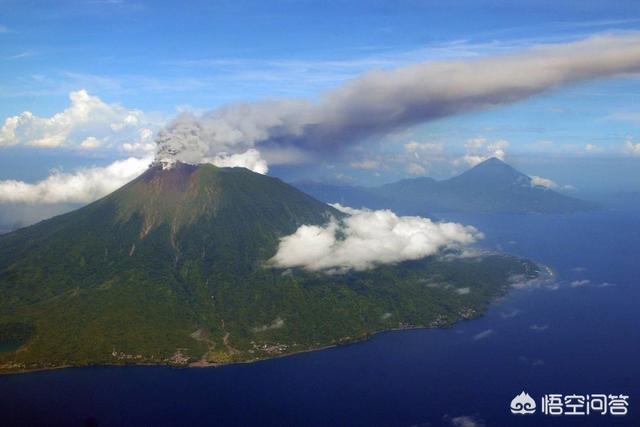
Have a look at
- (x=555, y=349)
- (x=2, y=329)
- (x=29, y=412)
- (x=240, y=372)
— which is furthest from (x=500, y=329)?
(x=2, y=329)

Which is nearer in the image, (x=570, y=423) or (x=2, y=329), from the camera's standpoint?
(x=570, y=423)

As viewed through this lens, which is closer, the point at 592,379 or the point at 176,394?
the point at 176,394

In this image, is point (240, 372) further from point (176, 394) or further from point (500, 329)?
point (500, 329)

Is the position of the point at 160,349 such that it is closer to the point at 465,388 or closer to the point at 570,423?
the point at 465,388

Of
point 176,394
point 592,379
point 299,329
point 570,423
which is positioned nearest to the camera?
point 570,423

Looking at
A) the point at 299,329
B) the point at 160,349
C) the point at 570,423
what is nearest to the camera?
the point at 570,423

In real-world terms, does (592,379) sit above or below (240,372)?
below

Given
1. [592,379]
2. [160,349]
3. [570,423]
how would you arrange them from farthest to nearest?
[160,349] < [592,379] < [570,423]

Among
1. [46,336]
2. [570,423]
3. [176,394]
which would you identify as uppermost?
[46,336]

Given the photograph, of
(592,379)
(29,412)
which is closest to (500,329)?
(592,379)
